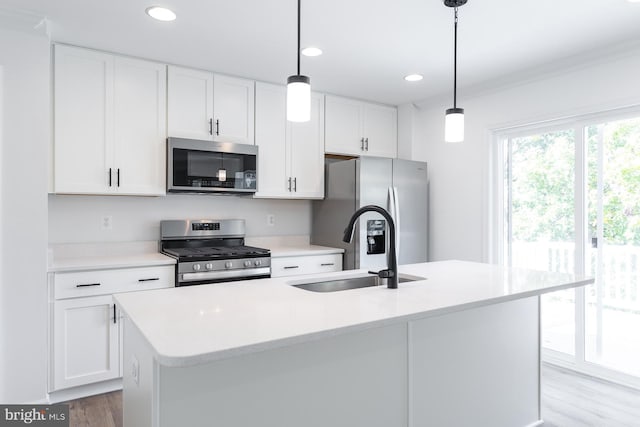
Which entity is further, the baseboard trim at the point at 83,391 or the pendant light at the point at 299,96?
the baseboard trim at the point at 83,391

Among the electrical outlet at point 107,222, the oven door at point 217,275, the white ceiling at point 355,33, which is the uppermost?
the white ceiling at point 355,33

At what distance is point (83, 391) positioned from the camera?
2824mm

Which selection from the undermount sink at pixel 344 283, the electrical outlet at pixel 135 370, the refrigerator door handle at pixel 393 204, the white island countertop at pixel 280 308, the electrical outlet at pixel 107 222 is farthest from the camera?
the refrigerator door handle at pixel 393 204

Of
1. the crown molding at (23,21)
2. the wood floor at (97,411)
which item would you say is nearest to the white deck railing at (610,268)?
the wood floor at (97,411)

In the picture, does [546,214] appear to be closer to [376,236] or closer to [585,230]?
[585,230]

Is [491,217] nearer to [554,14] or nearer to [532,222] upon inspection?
[532,222]

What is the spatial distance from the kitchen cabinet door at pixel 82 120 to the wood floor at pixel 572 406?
1.44 m

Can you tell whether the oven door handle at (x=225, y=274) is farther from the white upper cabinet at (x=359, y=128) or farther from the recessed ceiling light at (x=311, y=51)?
the recessed ceiling light at (x=311, y=51)

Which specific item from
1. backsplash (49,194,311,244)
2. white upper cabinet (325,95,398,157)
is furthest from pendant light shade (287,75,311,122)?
white upper cabinet (325,95,398,157)

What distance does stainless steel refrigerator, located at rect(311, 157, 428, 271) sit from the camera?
3.72 metres

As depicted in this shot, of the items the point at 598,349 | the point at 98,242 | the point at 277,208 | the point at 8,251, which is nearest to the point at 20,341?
the point at 8,251

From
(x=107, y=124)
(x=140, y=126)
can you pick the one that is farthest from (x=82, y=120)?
(x=140, y=126)

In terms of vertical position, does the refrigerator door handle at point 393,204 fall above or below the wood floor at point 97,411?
above

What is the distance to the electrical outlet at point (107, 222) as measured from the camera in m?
3.34
